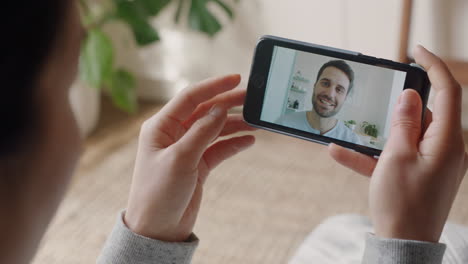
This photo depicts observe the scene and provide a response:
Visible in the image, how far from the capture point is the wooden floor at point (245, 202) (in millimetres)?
1364

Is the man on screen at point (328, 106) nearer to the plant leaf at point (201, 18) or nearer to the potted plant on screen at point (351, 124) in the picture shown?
the potted plant on screen at point (351, 124)

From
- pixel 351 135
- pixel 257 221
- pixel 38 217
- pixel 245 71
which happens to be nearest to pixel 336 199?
pixel 257 221

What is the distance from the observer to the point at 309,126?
2.50 ft

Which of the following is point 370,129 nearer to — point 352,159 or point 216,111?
point 352,159

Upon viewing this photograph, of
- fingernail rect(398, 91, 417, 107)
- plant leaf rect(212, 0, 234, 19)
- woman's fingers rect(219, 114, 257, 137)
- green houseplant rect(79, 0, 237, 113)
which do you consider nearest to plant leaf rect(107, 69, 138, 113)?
green houseplant rect(79, 0, 237, 113)

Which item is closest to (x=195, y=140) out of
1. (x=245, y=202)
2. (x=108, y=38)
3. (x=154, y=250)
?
(x=154, y=250)

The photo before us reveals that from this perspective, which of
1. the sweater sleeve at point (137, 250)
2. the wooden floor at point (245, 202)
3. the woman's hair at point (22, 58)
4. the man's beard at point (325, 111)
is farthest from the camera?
the wooden floor at point (245, 202)

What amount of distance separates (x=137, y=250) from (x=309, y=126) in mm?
273

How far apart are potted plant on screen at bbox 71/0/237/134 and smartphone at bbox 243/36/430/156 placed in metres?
0.94

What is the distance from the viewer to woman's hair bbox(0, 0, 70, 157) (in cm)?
30

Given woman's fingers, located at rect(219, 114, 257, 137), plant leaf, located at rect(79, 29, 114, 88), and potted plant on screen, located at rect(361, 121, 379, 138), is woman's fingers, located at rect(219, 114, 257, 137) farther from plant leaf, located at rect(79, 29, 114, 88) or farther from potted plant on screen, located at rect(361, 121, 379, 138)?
plant leaf, located at rect(79, 29, 114, 88)

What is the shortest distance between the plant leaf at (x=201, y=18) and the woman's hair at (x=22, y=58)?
149cm

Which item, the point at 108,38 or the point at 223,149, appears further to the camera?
the point at 108,38

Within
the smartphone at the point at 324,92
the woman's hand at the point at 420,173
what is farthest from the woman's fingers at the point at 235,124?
the woman's hand at the point at 420,173
